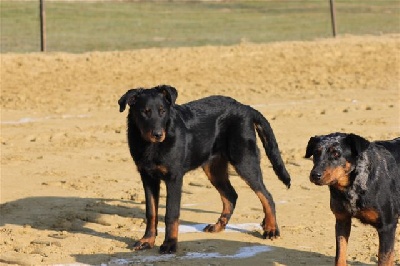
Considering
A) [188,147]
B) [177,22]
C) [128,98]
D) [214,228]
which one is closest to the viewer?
[128,98]

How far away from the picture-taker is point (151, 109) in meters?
10.9

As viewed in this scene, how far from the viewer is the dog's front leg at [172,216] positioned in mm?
10961

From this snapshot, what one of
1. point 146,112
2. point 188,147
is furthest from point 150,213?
point 146,112

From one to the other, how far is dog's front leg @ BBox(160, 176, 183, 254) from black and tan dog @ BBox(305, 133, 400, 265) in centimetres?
186

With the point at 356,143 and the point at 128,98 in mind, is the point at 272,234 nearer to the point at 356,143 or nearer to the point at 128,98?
the point at 128,98

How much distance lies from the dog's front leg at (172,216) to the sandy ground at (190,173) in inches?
5.3

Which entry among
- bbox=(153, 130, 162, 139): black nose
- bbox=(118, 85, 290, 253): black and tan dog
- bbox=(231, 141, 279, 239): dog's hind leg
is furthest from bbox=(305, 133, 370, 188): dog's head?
bbox=(231, 141, 279, 239): dog's hind leg

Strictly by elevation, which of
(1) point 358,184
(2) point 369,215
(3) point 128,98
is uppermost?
(3) point 128,98

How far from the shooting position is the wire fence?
96.2 ft

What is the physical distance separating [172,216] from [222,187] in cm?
129

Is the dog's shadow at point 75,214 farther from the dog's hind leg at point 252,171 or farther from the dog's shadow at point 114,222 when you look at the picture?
the dog's hind leg at point 252,171

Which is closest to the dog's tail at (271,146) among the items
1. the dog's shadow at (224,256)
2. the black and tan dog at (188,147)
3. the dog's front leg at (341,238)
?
the black and tan dog at (188,147)

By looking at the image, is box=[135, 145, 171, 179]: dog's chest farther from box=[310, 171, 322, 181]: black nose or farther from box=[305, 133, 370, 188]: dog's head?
box=[310, 171, 322, 181]: black nose

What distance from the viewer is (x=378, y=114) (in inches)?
756
